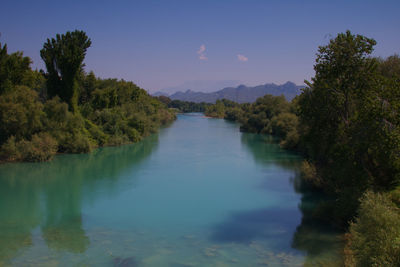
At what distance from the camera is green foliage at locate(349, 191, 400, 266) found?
29.8ft

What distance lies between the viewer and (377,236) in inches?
410

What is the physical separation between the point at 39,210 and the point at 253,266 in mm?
13249

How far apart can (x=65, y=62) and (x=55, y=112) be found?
20.4ft

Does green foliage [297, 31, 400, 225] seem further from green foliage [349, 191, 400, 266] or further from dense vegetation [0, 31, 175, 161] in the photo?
dense vegetation [0, 31, 175, 161]

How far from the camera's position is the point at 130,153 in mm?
41188

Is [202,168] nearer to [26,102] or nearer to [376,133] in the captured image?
[26,102]

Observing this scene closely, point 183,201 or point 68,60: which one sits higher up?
point 68,60

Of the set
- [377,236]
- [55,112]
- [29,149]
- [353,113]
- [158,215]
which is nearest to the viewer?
[377,236]

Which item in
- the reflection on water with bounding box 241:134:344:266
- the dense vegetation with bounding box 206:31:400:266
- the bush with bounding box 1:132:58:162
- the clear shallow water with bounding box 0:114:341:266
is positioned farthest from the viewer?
the bush with bounding box 1:132:58:162

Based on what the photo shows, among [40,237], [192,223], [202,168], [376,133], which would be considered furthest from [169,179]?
[376,133]

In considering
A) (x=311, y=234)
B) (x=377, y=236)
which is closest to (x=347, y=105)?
(x=311, y=234)

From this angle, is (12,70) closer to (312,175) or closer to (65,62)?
(65,62)

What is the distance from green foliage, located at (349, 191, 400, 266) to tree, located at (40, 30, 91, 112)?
3448 cm

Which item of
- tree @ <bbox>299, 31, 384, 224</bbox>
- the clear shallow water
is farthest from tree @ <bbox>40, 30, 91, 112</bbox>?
tree @ <bbox>299, 31, 384, 224</bbox>
